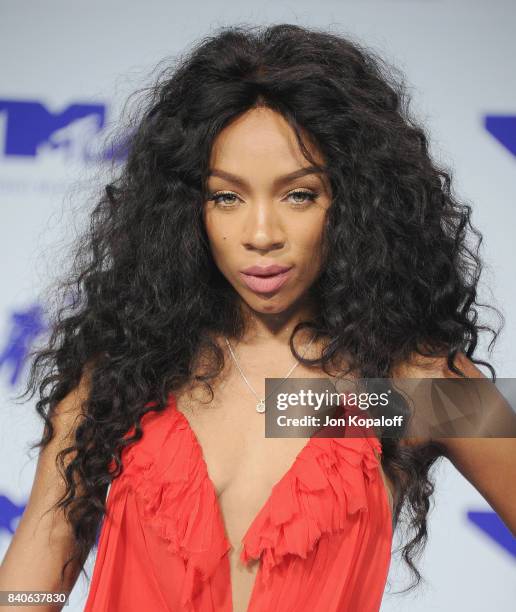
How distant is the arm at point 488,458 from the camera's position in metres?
1.16

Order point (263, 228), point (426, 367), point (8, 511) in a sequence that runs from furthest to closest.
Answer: point (8, 511), point (426, 367), point (263, 228)

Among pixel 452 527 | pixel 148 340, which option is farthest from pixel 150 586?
pixel 452 527

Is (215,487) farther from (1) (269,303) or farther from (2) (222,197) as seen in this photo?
(2) (222,197)

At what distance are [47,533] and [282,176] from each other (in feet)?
1.76

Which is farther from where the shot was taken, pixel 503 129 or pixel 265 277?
pixel 503 129

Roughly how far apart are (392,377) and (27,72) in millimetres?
1243

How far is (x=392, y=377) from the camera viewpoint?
115 cm

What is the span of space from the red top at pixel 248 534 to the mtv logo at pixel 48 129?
1.00 metres

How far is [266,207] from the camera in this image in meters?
1.04

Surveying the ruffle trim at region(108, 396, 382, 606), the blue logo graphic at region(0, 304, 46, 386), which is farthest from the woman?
the blue logo graphic at region(0, 304, 46, 386)

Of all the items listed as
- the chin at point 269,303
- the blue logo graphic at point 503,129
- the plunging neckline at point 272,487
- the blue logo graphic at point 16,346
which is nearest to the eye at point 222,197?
the chin at point 269,303

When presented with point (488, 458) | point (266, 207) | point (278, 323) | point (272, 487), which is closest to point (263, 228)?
point (266, 207)

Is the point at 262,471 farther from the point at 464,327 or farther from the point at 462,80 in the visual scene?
the point at 462,80

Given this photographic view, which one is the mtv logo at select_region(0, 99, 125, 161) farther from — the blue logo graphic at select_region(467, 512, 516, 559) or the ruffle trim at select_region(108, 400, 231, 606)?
the blue logo graphic at select_region(467, 512, 516, 559)
